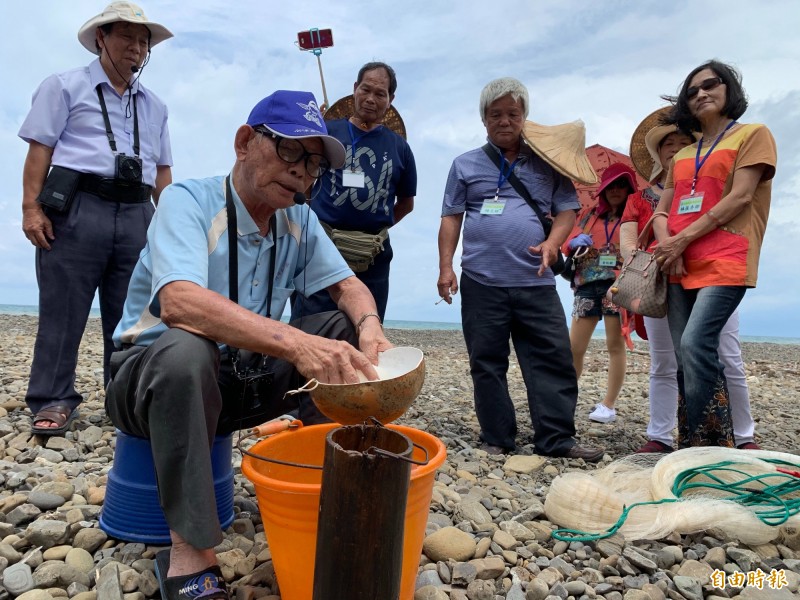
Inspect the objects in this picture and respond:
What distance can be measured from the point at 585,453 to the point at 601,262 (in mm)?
1777

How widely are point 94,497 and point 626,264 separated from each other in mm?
3335

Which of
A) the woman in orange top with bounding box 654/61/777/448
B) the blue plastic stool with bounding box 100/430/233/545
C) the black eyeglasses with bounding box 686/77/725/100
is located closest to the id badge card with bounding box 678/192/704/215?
the woman in orange top with bounding box 654/61/777/448

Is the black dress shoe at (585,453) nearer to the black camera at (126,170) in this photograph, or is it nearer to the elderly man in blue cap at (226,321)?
the elderly man in blue cap at (226,321)

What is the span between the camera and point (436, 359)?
453 inches

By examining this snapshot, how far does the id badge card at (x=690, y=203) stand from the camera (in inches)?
138

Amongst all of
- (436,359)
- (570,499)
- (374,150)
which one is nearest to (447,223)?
(374,150)

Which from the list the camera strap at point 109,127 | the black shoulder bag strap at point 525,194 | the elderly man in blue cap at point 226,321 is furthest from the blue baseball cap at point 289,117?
the black shoulder bag strap at point 525,194

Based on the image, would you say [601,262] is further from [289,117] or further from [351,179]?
[289,117]

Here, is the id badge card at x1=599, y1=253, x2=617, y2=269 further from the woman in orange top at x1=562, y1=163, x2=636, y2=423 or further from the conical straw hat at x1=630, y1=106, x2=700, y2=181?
the conical straw hat at x1=630, y1=106, x2=700, y2=181

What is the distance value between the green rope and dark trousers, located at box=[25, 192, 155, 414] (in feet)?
9.62

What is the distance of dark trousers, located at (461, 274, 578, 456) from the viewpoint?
3983 millimetres

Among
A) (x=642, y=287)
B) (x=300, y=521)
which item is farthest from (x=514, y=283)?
(x=300, y=521)

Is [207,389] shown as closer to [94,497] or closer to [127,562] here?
[127,562]

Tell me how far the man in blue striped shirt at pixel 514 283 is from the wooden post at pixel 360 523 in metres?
2.62
